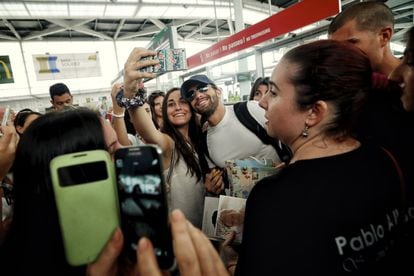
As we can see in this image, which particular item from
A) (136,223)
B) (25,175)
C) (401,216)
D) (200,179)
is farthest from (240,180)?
(25,175)

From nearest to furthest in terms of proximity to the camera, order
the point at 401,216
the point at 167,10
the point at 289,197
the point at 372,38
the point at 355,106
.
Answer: the point at 289,197 < the point at 401,216 < the point at 355,106 < the point at 372,38 < the point at 167,10

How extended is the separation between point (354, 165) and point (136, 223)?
635 millimetres

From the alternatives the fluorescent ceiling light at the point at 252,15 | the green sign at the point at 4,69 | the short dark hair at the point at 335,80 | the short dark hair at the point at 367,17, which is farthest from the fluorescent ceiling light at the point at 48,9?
the short dark hair at the point at 335,80

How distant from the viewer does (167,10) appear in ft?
30.6

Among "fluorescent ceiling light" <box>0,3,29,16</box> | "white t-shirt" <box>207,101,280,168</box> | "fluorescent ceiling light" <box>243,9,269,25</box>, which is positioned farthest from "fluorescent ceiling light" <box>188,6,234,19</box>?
"white t-shirt" <box>207,101,280,168</box>

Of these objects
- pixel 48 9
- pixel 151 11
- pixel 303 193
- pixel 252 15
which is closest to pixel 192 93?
pixel 303 193

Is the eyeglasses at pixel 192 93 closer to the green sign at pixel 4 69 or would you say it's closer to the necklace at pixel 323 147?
the necklace at pixel 323 147

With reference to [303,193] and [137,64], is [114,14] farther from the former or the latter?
[303,193]

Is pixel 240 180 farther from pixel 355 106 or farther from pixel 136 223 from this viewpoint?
pixel 136 223

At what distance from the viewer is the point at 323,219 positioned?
0.71 meters

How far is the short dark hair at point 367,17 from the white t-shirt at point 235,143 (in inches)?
31.6

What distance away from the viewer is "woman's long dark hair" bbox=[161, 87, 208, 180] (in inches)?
68.3

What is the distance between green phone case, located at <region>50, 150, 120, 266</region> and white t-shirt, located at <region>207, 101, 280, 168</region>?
1.24 meters

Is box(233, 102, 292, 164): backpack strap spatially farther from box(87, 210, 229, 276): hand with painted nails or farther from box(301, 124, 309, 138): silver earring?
box(87, 210, 229, 276): hand with painted nails
